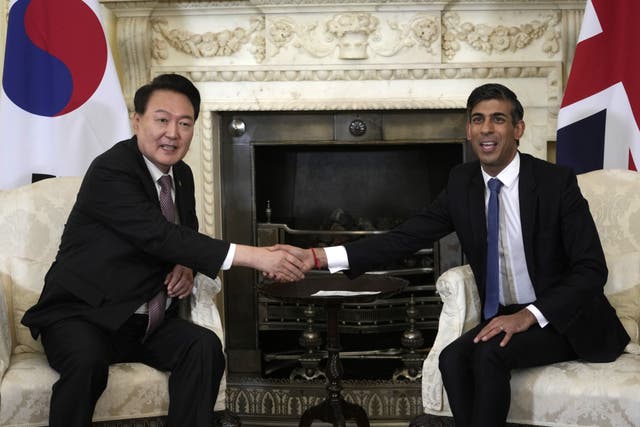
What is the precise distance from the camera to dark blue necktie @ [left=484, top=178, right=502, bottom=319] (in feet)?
8.48

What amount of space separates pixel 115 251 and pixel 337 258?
0.68m

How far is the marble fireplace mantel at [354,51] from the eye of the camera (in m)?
3.78

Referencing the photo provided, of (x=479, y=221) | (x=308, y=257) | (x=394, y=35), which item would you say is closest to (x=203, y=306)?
(x=308, y=257)

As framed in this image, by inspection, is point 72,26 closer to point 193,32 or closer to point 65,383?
point 193,32

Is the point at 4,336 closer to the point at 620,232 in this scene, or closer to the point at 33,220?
the point at 33,220

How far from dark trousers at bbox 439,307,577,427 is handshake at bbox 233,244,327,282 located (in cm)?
53

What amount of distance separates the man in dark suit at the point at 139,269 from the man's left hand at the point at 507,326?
27.5 inches

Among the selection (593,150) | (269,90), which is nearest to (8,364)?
(269,90)

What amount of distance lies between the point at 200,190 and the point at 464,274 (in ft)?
5.38

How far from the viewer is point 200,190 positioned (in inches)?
156

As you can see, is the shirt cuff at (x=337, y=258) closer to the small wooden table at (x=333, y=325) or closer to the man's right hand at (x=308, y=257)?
the man's right hand at (x=308, y=257)

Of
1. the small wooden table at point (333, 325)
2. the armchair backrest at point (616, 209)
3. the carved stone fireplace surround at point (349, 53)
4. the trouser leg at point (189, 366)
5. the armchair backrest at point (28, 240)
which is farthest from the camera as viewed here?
the carved stone fireplace surround at point (349, 53)

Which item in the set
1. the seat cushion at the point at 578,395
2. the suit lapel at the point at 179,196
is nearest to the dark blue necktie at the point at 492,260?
the seat cushion at the point at 578,395

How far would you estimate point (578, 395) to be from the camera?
7.71 ft
